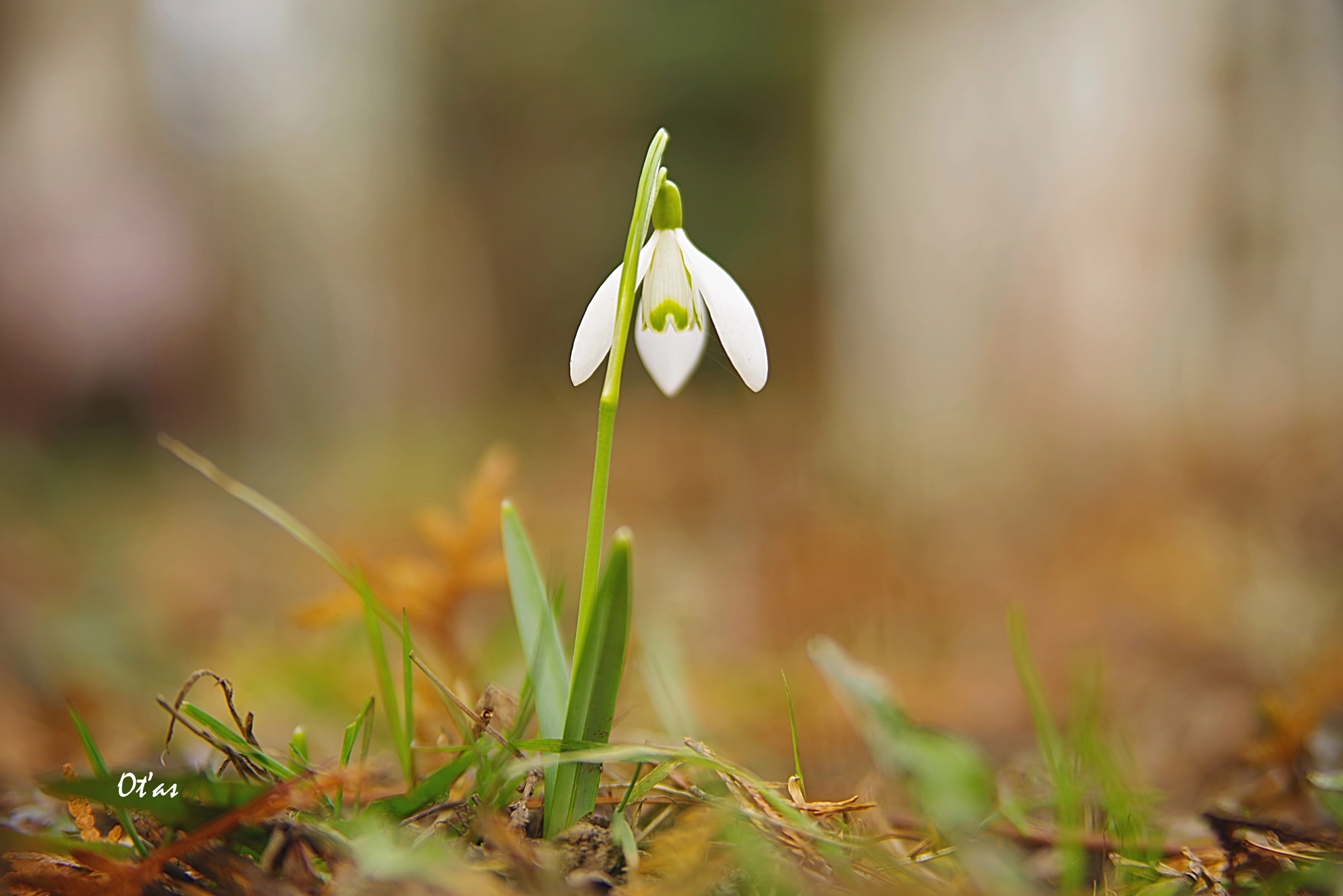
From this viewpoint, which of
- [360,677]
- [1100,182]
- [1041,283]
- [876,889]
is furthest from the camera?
[1041,283]

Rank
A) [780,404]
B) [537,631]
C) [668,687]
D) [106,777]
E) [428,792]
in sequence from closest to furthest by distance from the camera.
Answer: [106,777] → [428,792] → [537,631] → [668,687] → [780,404]

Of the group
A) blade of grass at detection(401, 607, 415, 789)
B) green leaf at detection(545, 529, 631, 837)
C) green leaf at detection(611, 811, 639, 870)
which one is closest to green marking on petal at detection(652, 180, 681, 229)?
green leaf at detection(545, 529, 631, 837)

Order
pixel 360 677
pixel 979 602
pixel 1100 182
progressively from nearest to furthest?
pixel 360 677 → pixel 979 602 → pixel 1100 182

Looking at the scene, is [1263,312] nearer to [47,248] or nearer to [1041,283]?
[1041,283]

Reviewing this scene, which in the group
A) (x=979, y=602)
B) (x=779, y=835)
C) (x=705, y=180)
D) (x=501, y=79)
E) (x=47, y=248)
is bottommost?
(x=979, y=602)

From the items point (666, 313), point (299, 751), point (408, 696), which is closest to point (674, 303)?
point (666, 313)

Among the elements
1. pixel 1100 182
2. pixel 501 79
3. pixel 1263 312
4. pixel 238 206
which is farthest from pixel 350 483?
pixel 501 79

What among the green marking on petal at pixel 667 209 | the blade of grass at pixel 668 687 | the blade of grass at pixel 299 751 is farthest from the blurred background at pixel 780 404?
the green marking on petal at pixel 667 209

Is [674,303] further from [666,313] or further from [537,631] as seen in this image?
[537,631]

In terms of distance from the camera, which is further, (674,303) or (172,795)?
(674,303)
